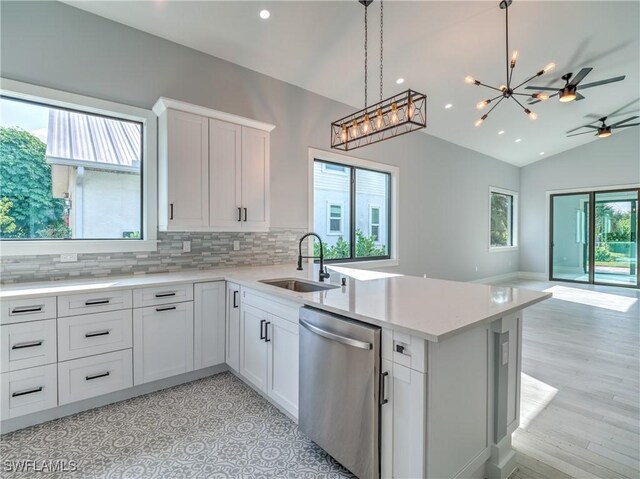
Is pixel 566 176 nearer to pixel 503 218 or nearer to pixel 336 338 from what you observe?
pixel 503 218

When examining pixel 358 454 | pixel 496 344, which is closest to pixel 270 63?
pixel 496 344

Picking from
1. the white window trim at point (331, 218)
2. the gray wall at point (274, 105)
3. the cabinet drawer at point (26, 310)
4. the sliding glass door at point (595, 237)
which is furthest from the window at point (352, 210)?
the sliding glass door at point (595, 237)

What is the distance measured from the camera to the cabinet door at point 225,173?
3.06 m

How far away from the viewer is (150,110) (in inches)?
119

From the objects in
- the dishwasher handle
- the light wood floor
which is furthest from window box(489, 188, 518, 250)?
the dishwasher handle

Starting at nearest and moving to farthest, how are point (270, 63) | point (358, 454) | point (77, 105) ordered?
point (358, 454), point (77, 105), point (270, 63)

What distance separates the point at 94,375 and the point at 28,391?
0.36 metres

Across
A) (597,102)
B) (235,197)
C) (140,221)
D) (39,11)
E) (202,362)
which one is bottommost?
(202,362)

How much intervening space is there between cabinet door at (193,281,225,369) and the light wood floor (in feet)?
7.78

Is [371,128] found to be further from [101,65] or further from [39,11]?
[39,11]

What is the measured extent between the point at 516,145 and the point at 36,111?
28.2ft

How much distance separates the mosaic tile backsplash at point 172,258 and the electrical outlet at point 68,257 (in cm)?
3

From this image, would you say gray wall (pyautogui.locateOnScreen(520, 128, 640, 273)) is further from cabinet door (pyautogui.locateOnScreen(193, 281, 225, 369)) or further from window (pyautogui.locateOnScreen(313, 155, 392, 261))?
cabinet door (pyautogui.locateOnScreen(193, 281, 225, 369))

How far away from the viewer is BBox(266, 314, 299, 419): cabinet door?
6.54ft
